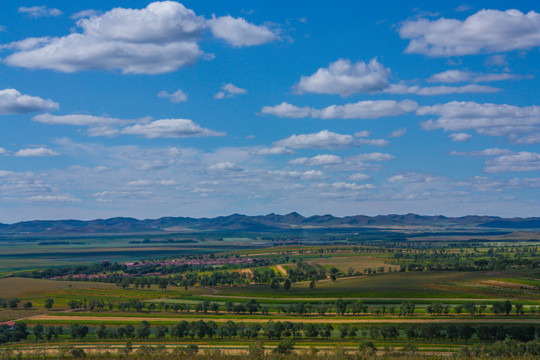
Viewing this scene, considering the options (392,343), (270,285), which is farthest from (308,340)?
(270,285)

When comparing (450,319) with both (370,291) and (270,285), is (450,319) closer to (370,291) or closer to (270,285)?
(370,291)

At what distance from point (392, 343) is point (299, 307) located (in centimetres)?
3133

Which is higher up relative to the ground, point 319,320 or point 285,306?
point 319,320

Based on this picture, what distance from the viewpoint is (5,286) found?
484 ft

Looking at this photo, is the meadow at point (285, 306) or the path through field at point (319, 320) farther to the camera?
the path through field at point (319, 320)

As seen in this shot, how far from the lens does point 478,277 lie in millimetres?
147125

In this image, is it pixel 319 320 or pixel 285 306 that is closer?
pixel 319 320

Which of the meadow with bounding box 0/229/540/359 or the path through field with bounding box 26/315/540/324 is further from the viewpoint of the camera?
the path through field with bounding box 26/315/540/324

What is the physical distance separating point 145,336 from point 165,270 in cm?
11224

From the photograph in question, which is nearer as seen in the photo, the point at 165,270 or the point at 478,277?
the point at 478,277

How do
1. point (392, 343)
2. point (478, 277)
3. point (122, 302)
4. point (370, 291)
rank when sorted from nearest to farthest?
point (392, 343), point (122, 302), point (370, 291), point (478, 277)

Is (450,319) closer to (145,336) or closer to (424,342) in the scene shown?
(424,342)

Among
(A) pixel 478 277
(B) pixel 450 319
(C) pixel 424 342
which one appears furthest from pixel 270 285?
(C) pixel 424 342

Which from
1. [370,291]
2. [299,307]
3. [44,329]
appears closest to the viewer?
[44,329]
